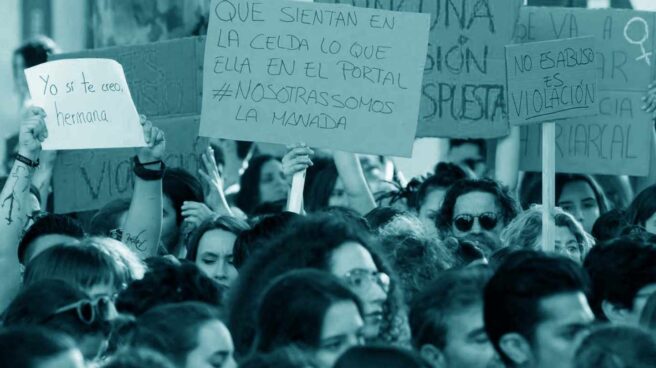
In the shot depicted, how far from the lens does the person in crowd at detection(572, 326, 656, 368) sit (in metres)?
3.53

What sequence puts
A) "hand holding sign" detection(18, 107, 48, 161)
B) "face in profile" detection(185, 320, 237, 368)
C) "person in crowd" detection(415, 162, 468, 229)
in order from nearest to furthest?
1. "face in profile" detection(185, 320, 237, 368)
2. "hand holding sign" detection(18, 107, 48, 161)
3. "person in crowd" detection(415, 162, 468, 229)

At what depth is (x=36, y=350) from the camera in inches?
135

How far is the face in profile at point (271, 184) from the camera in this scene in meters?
8.58

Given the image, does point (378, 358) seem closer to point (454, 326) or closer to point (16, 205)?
point (454, 326)

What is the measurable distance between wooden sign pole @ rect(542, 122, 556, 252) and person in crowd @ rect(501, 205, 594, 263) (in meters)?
0.05

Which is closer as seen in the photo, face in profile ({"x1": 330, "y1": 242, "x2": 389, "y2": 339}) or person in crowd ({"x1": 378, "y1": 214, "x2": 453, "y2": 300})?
face in profile ({"x1": 330, "y1": 242, "x2": 389, "y2": 339})

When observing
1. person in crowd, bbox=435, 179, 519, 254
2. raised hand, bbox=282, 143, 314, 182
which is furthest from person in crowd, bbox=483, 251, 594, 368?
person in crowd, bbox=435, 179, 519, 254

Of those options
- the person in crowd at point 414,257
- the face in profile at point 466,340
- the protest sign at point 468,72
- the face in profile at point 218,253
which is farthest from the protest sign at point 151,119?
the face in profile at point 466,340

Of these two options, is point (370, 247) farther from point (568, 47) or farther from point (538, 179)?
point (538, 179)

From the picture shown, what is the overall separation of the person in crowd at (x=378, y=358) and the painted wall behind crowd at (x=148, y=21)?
18.9 ft

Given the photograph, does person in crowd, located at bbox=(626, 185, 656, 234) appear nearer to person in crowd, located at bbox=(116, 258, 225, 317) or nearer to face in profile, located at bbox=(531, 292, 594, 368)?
person in crowd, located at bbox=(116, 258, 225, 317)

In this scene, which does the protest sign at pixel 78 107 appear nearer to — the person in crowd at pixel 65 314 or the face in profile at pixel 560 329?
the person in crowd at pixel 65 314

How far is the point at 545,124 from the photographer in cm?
674

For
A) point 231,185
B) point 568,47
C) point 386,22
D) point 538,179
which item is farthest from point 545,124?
point 231,185
